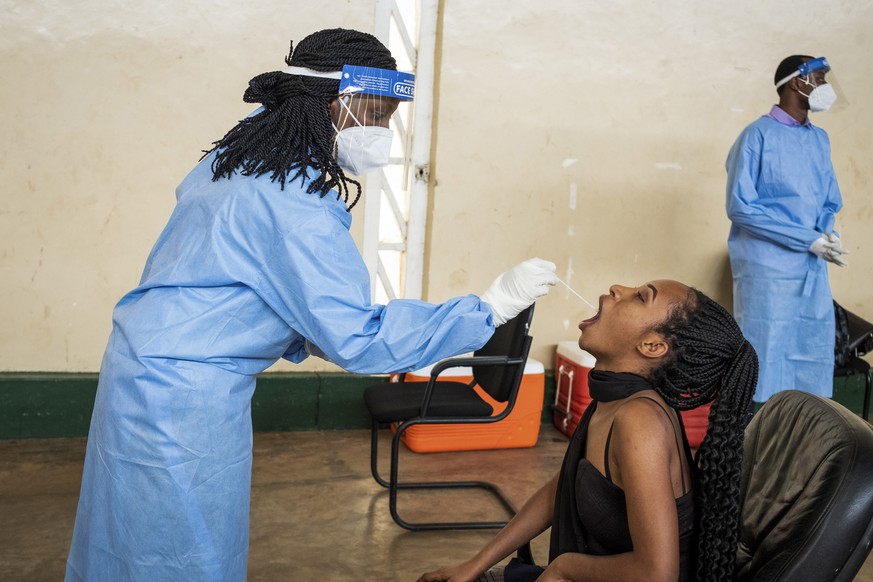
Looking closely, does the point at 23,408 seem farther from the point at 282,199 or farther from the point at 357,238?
the point at 282,199

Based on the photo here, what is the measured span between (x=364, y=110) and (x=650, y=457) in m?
0.83

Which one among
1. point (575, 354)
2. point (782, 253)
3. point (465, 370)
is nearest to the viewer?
point (782, 253)

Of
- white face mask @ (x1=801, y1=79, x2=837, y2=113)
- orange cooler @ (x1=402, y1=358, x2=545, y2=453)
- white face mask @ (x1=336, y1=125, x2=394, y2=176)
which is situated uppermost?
white face mask @ (x1=801, y1=79, x2=837, y2=113)

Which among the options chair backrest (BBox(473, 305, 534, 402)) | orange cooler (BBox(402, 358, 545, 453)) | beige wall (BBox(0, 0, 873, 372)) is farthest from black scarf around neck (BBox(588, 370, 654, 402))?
beige wall (BBox(0, 0, 873, 372))

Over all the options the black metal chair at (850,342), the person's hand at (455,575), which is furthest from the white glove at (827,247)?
the person's hand at (455,575)

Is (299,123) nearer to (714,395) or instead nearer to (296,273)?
(296,273)

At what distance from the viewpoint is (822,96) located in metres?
3.44

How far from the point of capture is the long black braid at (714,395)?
1.41 m

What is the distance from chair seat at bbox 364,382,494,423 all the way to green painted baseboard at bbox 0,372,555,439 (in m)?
0.67

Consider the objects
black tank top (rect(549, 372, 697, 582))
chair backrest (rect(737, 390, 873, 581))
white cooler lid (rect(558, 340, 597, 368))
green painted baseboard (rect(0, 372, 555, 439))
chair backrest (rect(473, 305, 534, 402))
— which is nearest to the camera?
chair backrest (rect(737, 390, 873, 581))

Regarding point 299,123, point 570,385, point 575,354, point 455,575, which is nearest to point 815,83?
point 575,354

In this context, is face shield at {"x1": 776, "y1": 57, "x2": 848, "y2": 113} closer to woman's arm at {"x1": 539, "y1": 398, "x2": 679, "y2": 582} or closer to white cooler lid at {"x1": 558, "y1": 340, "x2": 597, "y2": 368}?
white cooler lid at {"x1": 558, "y1": 340, "x2": 597, "y2": 368}

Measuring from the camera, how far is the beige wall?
342 cm

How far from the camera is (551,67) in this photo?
153 inches
